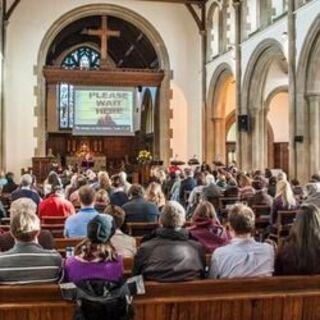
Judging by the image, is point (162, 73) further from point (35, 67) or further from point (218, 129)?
point (35, 67)

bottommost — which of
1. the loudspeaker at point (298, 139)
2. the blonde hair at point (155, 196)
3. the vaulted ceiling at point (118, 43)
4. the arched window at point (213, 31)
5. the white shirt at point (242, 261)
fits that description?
the white shirt at point (242, 261)

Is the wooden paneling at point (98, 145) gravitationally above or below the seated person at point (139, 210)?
above

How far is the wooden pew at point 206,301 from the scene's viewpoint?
3166 mm

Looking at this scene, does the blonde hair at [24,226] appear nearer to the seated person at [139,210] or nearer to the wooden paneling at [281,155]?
the seated person at [139,210]

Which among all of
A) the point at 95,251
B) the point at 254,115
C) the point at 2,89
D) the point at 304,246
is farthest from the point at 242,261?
the point at 2,89

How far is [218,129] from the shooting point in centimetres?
2095

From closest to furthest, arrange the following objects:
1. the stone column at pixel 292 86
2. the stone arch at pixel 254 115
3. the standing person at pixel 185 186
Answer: the standing person at pixel 185 186 → the stone column at pixel 292 86 → the stone arch at pixel 254 115

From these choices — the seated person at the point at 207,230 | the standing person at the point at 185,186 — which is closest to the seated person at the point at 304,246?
the seated person at the point at 207,230

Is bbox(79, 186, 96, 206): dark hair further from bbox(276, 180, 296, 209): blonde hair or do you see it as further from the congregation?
bbox(276, 180, 296, 209): blonde hair

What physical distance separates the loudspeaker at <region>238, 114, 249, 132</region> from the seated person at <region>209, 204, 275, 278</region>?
46.3ft

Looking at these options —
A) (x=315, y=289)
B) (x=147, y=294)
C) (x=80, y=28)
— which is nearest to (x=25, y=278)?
(x=147, y=294)

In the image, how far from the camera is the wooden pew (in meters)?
3.17

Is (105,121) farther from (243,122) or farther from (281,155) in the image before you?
(281,155)

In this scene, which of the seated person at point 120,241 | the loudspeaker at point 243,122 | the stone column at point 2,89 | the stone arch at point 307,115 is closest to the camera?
the seated person at point 120,241
